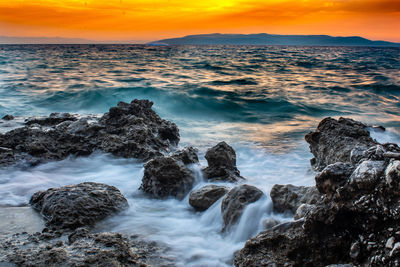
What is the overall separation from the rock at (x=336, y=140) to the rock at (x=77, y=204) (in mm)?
2672

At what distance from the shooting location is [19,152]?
5289 millimetres

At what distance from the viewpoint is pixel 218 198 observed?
3.82 meters

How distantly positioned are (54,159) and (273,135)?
5438 mm

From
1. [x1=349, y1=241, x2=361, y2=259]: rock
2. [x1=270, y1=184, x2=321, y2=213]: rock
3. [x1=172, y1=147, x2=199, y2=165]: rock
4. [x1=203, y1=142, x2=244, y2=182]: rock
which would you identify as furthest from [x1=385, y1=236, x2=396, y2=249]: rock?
[x1=172, y1=147, x2=199, y2=165]: rock

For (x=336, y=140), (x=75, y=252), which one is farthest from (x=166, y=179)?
(x=336, y=140)

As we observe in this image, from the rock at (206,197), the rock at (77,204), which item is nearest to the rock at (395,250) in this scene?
the rock at (206,197)

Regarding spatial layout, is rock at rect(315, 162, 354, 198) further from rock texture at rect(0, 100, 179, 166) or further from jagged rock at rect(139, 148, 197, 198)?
rock texture at rect(0, 100, 179, 166)

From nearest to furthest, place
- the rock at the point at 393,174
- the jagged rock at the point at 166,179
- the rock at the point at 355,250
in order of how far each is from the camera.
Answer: the rock at the point at 393,174 → the rock at the point at 355,250 → the jagged rock at the point at 166,179

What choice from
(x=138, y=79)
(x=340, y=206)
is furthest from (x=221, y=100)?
(x=340, y=206)

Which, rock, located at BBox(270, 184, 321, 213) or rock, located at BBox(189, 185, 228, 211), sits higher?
rock, located at BBox(270, 184, 321, 213)

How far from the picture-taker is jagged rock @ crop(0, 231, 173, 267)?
2.40 metres

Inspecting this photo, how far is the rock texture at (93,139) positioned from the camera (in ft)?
17.5

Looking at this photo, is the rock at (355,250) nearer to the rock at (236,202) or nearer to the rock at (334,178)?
the rock at (334,178)

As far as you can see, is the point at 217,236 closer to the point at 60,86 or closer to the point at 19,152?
the point at 19,152
